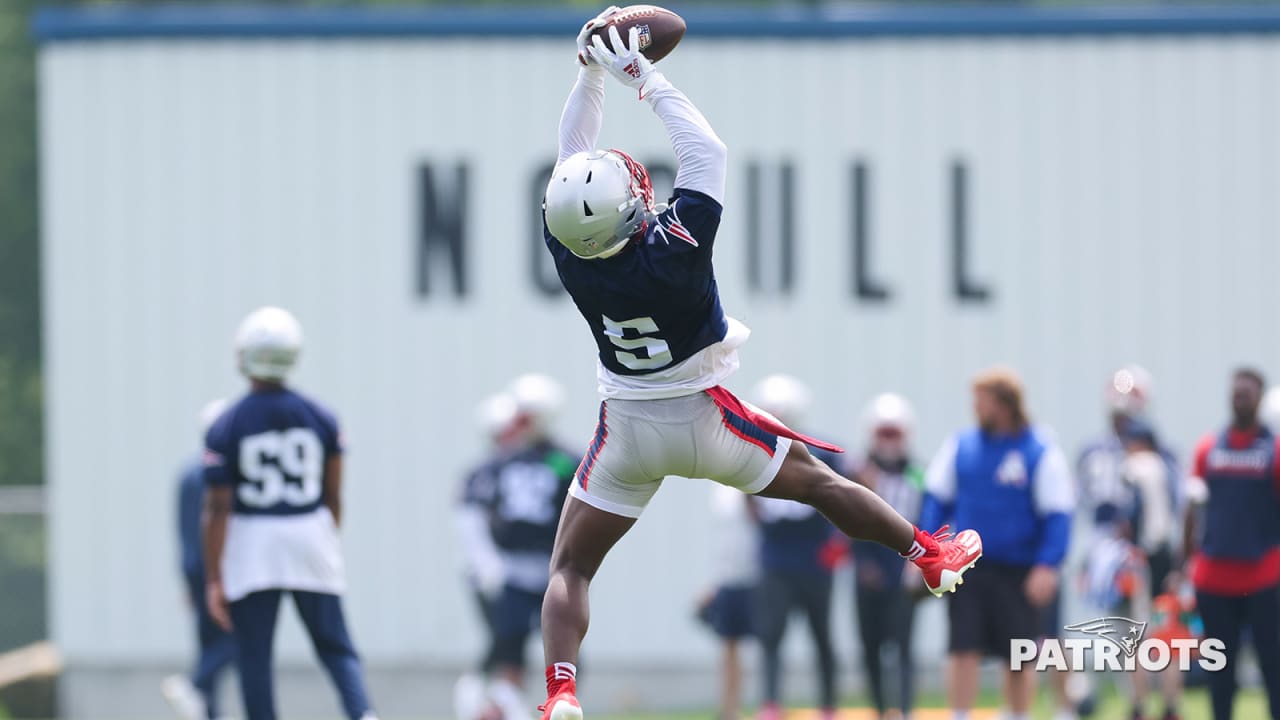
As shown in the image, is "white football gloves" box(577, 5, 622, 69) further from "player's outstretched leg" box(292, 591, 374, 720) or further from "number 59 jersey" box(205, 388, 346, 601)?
"player's outstretched leg" box(292, 591, 374, 720)

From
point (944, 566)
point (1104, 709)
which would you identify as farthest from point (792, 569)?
point (944, 566)

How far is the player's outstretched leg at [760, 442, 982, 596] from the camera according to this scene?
641cm

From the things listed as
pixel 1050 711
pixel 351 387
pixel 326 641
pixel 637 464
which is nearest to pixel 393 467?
pixel 351 387

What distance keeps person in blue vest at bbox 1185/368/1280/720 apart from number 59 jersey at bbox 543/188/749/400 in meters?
4.15

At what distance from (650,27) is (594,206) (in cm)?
68

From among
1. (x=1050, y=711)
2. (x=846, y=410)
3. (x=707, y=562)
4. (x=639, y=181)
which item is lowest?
(x=1050, y=711)

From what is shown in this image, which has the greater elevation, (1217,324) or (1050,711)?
(1217,324)

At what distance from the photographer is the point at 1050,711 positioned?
13094 mm

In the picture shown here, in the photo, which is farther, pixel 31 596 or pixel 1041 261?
pixel 31 596

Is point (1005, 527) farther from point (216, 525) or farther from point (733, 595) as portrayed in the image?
point (216, 525)

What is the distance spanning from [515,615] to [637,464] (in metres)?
5.00

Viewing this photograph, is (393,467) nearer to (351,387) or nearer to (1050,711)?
(351,387)

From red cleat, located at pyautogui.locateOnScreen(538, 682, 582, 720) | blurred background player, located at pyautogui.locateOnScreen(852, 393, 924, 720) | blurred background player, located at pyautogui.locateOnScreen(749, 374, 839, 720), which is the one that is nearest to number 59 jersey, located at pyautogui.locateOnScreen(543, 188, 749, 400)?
red cleat, located at pyautogui.locateOnScreen(538, 682, 582, 720)

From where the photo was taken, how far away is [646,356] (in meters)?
6.18
